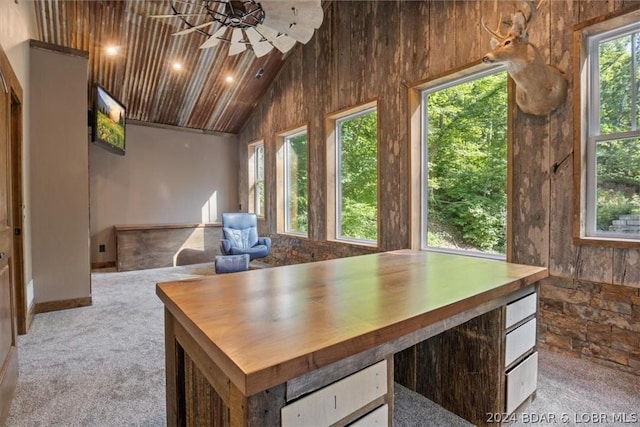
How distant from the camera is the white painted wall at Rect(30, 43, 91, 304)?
133 inches

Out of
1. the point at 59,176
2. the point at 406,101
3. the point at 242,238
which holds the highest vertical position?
the point at 406,101

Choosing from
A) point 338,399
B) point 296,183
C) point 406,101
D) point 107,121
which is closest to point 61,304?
point 107,121

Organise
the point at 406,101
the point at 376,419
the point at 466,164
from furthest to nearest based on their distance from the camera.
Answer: the point at 406,101, the point at 466,164, the point at 376,419

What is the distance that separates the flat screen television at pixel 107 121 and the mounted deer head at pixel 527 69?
4.69 metres

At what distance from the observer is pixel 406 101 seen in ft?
11.9

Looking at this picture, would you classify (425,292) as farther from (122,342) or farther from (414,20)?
(414,20)

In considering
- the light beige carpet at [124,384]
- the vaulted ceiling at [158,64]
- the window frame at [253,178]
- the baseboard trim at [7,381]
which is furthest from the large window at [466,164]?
the window frame at [253,178]

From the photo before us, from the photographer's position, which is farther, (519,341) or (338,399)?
(519,341)

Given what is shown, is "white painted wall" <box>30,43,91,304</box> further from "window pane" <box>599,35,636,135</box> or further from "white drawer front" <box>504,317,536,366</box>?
"window pane" <box>599,35,636,135</box>

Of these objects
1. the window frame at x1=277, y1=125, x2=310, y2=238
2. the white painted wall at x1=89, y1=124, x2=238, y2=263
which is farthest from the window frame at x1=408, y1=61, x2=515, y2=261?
the white painted wall at x1=89, y1=124, x2=238, y2=263

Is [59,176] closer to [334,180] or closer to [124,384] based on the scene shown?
[124,384]

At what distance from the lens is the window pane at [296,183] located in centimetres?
556

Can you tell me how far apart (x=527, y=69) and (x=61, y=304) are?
4.88 meters

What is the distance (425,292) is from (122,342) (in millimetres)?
2553
